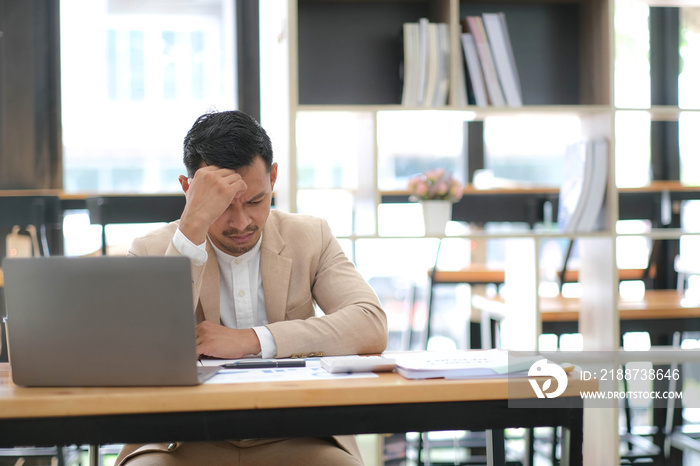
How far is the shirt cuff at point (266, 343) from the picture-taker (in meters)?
1.50

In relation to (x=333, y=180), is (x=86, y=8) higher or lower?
higher

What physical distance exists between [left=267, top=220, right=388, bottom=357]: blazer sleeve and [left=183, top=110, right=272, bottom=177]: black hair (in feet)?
1.09

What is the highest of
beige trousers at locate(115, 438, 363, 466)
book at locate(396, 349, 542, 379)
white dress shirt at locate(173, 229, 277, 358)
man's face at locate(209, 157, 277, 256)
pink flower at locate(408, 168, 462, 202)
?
pink flower at locate(408, 168, 462, 202)

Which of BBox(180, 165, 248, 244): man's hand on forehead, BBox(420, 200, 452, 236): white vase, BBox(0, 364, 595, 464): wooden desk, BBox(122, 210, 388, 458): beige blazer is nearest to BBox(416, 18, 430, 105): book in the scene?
BBox(420, 200, 452, 236): white vase

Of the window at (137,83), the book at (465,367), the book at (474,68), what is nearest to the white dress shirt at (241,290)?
the book at (465,367)

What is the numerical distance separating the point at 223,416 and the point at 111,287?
0.89 feet

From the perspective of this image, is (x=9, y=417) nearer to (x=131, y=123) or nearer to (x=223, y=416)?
(x=223, y=416)

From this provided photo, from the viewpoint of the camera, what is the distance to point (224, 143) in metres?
1.69

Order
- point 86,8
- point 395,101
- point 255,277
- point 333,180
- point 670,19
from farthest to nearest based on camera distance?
point 333,180
point 670,19
point 86,8
point 395,101
point 255,277

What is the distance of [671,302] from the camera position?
118 inches

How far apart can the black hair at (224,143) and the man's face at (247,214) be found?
30 millimetres

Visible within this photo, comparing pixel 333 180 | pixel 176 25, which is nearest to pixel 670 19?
pixel 333 180

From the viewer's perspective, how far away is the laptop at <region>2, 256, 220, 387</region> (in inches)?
43.9

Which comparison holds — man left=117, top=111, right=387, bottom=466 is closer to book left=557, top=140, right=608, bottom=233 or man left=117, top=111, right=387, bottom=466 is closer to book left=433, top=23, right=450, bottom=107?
book left=433, top=23, right=450, bottom=107
